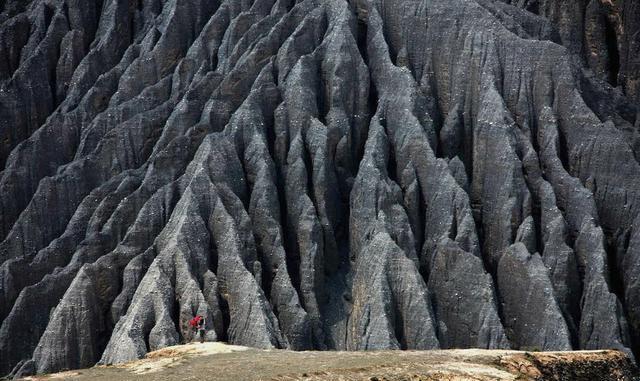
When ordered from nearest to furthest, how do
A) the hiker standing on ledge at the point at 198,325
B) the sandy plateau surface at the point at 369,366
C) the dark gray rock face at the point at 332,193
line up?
the sandy plateau surface at the point at 369,366, the hiker standing on ledge at the point at 198,325, the dark gray rock face at the point at 332,193

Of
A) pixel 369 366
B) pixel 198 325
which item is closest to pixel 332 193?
pixel 198 325

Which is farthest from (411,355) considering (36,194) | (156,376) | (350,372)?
(36,194)

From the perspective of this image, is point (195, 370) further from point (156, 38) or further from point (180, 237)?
point (156, 38)

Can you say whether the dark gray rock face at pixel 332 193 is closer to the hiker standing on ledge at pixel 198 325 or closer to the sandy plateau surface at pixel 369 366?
the hiker standing on ledge at pixel 198 325

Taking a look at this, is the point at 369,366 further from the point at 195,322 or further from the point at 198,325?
the point at 198,325

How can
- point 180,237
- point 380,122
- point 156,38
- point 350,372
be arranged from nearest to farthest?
1. point 350,372
2. point 180,237
3. point 380,122
4. point 156,38

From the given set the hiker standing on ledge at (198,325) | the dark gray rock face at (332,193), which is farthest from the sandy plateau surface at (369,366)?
the dark gray rock face at (332,193)

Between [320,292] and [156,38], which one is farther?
[156,38]

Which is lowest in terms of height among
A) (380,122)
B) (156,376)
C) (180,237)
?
(156,376)
